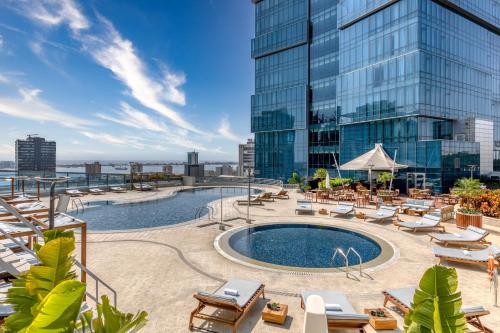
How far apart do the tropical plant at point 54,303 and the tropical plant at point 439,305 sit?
2720 millimetres

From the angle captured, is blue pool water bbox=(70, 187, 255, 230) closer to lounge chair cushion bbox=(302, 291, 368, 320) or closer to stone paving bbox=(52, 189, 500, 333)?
stone paving bbox=(52, 189, 500, 333)

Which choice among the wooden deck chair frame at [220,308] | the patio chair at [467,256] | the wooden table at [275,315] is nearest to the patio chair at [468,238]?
the patio chair at [467,256]

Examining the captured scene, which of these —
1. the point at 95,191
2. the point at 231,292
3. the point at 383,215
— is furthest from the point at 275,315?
the point at 95,191

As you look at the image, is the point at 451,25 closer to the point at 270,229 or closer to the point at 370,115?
the point at 370,115

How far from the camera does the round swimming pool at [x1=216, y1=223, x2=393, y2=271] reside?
9977mm

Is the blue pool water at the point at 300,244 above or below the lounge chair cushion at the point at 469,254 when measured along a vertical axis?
below

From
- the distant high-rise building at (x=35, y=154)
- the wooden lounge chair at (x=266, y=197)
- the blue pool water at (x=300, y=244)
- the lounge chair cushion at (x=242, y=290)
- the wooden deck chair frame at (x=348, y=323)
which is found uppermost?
the distant high-rise building at (x=35, y=154)

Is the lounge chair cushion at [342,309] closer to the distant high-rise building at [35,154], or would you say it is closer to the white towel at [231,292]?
the white towel at [231,292]

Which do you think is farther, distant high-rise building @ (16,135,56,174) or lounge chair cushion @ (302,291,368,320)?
distant high-rise building @ (16,135,56,174)

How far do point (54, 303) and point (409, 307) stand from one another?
6.30 meters

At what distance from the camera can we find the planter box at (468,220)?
543 inches

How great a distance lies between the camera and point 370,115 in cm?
3531

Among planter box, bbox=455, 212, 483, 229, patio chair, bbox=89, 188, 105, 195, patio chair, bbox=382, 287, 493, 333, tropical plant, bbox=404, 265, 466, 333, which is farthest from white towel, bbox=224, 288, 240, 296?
patio chair, bbox=89, 188, 105, 195

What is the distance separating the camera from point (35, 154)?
6475 cm
